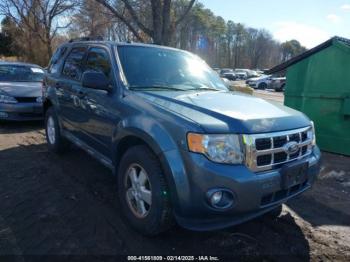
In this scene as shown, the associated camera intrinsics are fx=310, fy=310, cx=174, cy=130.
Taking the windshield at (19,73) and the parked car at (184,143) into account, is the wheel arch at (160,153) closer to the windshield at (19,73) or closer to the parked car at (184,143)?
the parked car at (184,143)

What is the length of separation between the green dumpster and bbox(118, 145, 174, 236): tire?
4.77m

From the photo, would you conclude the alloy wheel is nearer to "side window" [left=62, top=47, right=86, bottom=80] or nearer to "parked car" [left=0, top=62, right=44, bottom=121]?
"side window" [left=62, top=47, right=86, bottom=80]

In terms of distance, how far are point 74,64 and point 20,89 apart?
385 centimetres

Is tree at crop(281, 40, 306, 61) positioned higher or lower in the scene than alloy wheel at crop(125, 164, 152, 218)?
higher

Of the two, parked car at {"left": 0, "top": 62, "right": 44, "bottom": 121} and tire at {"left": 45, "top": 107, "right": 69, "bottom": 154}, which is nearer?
tire at {"left": 45, "top": 107, "right": 69, "bottom": 154}

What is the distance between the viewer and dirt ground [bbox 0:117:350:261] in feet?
9.29

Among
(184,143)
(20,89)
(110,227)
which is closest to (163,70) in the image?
(184,143)

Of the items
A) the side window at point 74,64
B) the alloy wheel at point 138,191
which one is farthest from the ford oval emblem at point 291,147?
the side window at point 74,64

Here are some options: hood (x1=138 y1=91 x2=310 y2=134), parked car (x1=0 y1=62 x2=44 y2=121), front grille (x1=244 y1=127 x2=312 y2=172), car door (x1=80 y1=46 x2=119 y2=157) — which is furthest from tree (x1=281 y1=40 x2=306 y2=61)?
front grille (x1=244 y1=127 x2=312 y2=172)

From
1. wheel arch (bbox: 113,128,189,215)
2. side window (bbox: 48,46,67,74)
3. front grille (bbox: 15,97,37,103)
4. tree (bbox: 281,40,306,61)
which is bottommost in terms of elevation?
front grille (bbox: 15,97,37,103)

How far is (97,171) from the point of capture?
4746 mm

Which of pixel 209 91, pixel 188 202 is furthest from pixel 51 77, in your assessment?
pixel 188 202

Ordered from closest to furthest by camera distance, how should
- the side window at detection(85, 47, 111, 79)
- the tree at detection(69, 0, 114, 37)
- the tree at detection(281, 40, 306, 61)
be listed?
the side window at detection(85, 47, 111, 79) < the tree at detection(69, 0, 114, 37) < the tree at detection(281, 40, 306, 61)

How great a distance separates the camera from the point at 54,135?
18.1 feet
